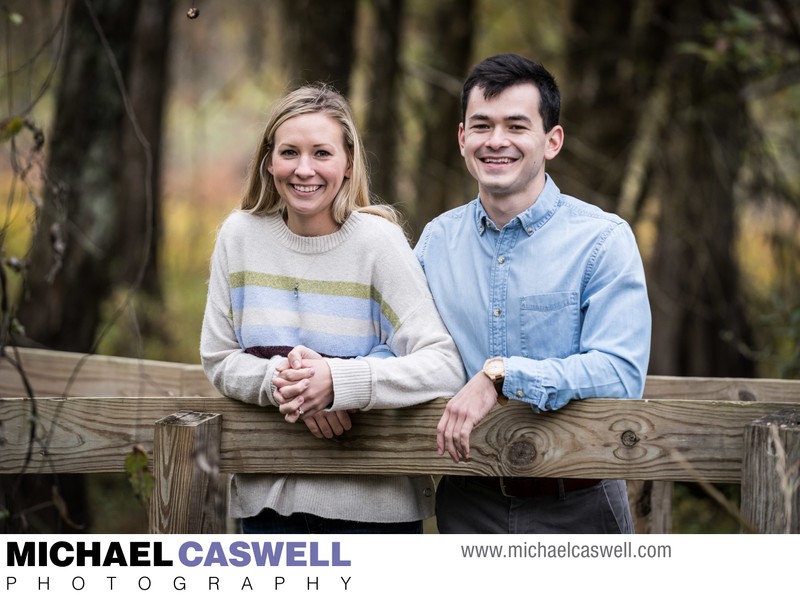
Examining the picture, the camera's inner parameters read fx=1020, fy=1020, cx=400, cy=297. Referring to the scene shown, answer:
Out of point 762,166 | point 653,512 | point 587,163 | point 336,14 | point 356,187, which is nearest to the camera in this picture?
point 356,187

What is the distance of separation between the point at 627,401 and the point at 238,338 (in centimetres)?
108

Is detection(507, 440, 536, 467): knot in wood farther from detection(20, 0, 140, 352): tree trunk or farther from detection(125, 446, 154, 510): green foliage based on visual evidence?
detection(20, 0, 140, 352): tree trunk

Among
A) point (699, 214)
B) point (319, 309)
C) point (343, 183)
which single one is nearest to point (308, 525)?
point (319, 309)

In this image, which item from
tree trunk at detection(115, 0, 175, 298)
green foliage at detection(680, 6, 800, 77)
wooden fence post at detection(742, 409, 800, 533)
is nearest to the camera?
wooden fence post at detection(742, 409, 800, 533)

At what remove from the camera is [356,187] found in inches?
116

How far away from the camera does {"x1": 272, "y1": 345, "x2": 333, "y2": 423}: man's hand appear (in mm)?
2557

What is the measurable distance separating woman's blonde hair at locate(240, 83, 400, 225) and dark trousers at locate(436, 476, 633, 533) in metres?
0.85

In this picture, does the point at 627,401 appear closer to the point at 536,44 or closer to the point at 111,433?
the point at 111,433

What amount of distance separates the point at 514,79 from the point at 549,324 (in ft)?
2.32

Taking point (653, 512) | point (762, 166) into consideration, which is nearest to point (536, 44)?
point (762, 166)

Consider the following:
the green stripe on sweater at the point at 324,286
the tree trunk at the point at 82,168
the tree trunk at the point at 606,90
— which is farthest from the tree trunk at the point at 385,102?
the green stripe on sweater at the point at 324,286

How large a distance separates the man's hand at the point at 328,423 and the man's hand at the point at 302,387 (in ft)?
0.09

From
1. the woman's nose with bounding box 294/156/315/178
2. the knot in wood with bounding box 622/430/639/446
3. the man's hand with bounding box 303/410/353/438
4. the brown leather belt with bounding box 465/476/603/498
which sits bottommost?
the brown leather belt with bounding box 465/476/603/498

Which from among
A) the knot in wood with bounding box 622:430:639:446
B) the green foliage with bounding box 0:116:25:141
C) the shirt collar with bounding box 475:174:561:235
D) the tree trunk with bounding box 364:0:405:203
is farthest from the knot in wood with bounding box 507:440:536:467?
the tree trunk with bounding box 364:0:405:203
